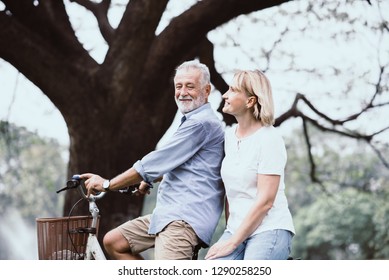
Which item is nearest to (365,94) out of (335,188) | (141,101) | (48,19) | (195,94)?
(141,101)

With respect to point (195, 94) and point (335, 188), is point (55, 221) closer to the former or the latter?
point (195, 94)

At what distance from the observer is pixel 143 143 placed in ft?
17.5

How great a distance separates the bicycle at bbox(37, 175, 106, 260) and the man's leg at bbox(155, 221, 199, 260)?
1.04 feet

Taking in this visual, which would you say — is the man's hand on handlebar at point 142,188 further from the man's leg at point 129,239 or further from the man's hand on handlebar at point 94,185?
the man's hand on handlebar at point 94,185

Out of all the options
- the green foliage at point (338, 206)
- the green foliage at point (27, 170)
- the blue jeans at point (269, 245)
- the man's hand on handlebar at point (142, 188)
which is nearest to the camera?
the blue jeans at point (269, 245)

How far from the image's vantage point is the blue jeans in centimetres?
251

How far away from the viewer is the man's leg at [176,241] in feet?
8.77

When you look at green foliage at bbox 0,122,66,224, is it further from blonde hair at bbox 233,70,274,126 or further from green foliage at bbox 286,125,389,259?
green foliage at bbox 286,125,389,259

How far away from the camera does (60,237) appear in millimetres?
2822

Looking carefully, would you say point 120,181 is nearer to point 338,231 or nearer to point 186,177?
point 186,177

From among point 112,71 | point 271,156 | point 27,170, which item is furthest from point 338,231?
point 271,156

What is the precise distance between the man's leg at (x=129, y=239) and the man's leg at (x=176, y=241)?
0.53ft

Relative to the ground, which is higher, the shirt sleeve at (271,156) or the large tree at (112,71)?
the large tree at (112,71)

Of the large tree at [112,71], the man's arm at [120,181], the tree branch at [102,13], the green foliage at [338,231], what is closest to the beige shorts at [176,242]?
the man's arm at [120,181]
